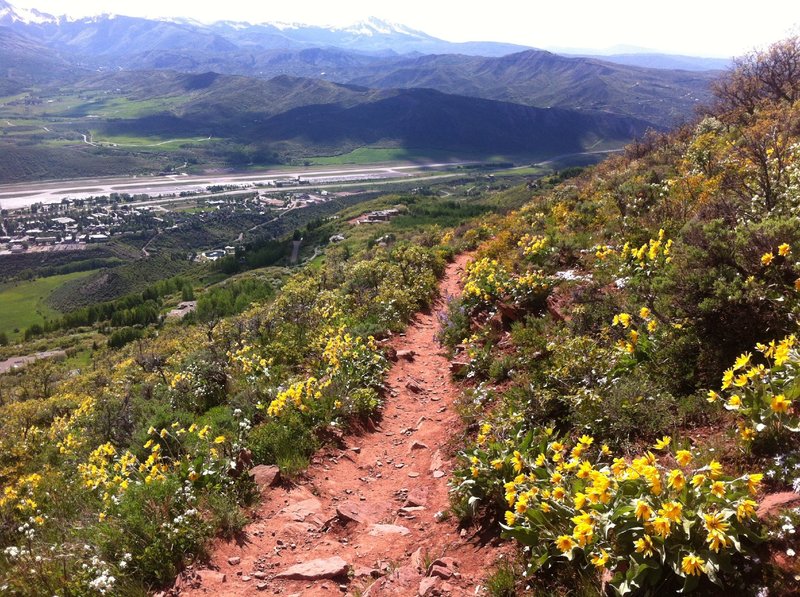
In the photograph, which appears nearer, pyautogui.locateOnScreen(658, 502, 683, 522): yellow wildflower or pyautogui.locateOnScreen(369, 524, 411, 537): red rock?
pyautogui.locateOnScreen(658, 502, 683, 522): yellow wildflower

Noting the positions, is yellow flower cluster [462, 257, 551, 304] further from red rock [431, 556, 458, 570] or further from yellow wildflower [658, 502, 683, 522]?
yellow wildflower [658, 502, 683, 522]

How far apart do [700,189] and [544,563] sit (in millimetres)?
10200

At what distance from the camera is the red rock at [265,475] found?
6793 mm

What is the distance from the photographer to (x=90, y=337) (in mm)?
54656

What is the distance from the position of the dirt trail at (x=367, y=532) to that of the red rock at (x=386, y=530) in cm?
1

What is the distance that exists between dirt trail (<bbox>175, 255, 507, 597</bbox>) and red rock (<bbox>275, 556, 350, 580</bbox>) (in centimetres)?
1

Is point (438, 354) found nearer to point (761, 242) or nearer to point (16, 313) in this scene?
point (761, 242)

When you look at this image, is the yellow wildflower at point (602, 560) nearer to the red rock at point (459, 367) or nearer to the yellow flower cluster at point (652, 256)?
the yellow flower cluster at point (652, 256)

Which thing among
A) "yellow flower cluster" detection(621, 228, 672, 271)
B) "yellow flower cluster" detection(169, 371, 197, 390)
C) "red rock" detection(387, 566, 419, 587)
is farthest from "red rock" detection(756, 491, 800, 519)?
"yellow flower cluster" detection(169, 371, 197, 390)

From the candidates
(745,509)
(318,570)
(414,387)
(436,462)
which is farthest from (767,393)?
(414,387)

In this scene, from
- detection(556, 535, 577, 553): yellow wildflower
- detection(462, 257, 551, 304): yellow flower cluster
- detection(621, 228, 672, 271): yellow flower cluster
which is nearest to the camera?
detection(556, 535, 577, 553): yellow wildflower

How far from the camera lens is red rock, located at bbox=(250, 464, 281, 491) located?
679 cm

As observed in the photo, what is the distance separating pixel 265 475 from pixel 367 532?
5.86 feet

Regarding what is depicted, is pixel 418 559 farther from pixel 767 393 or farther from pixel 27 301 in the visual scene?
pixel 27 301
